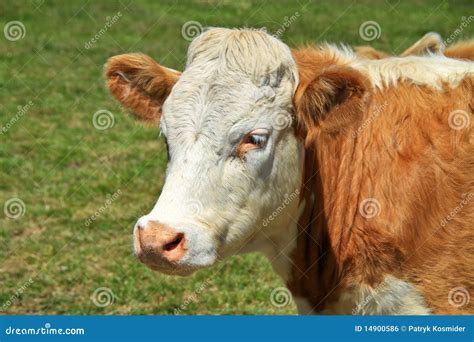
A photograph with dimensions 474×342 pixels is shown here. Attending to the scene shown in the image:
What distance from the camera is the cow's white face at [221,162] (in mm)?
4797

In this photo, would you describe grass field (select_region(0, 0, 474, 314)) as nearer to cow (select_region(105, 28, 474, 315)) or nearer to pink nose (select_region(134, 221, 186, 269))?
cow (select_region(105, 28, 474, 315))

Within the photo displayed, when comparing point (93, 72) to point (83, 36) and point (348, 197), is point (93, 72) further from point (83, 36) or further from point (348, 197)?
point (348, 197)

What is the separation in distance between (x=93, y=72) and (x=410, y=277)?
9.02 metres

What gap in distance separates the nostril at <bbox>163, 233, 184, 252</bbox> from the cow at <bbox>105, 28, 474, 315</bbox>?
0.05ft

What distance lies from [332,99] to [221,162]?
749 millimetres

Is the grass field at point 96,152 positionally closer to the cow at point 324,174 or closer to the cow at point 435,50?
the cow at point 435,50

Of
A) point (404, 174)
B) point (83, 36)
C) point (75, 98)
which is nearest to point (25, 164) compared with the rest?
point (75, 98)

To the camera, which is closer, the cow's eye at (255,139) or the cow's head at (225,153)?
the cow's head at (225,153)

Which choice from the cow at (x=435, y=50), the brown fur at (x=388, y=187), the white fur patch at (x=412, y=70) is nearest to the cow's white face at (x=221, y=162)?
the brown fur at (x=388, y=187)

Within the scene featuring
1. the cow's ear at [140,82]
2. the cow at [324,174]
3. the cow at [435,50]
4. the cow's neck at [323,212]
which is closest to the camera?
the cow at [324,174]

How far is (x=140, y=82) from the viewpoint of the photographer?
5906 mm

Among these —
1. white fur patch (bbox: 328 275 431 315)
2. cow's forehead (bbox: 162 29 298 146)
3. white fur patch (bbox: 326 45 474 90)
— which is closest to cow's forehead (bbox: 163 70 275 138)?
cow's forehead (bbox: 162 29 298 146)

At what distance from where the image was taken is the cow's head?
4.81 metres

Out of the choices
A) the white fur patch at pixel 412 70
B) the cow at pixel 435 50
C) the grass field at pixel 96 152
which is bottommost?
the grass field at pixel 96 152
